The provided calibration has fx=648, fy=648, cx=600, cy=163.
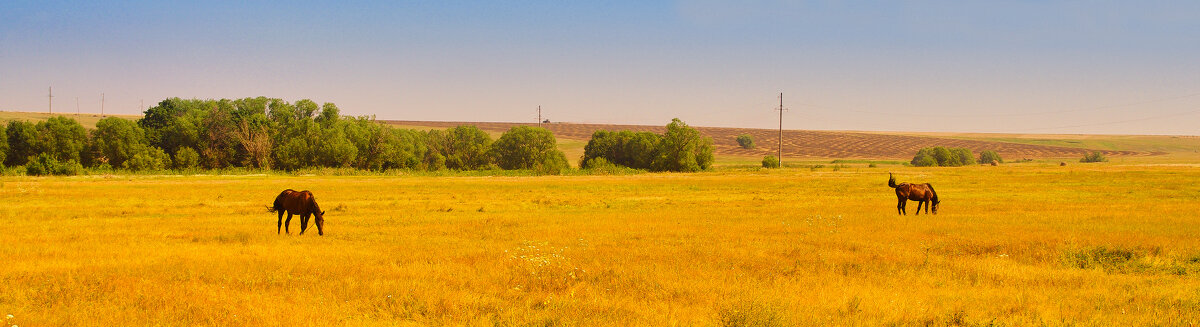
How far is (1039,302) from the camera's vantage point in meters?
9.91

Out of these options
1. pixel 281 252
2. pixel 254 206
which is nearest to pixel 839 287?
pixel 281 252

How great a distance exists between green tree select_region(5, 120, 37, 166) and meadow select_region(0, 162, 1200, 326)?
228ft

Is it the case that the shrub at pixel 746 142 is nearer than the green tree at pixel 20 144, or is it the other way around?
the green tree at pixel 20 144

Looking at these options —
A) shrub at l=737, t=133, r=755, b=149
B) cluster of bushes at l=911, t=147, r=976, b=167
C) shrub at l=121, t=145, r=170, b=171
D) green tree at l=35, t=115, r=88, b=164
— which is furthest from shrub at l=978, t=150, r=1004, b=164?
green tree at l=35, t=115, r=88, b=164

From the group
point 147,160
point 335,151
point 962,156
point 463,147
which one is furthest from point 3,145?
point 962,156

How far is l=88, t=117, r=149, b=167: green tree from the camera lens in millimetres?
79562

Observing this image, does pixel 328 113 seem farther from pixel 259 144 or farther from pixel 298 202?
pixel 298 202

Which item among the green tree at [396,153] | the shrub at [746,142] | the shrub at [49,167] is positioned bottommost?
the shrub at [49,167]

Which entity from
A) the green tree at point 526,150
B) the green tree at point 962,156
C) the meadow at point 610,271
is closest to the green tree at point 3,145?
the green tree at point 526,150

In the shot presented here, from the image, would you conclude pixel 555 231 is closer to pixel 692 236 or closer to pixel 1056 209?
pixel 692 236

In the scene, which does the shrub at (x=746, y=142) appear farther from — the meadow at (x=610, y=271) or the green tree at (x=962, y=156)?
the meadow at (x=610, y=271)

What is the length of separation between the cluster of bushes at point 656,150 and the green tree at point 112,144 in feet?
198

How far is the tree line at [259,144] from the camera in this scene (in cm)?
7856

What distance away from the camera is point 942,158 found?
134625mm
